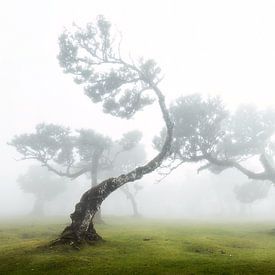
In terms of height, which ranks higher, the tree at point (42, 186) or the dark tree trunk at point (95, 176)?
the tree at point (42, 186)

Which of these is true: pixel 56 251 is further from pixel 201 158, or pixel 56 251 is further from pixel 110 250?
pixel 201 158

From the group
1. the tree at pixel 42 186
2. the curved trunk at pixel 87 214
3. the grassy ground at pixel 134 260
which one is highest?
the tree at pixel 42 186

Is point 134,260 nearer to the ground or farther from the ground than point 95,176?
nearer to the ground

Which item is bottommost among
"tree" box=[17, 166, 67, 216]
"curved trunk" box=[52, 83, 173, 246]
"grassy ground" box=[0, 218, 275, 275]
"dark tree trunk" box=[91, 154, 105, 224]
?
"grassy ground" box=[0, 218, 275, 275]

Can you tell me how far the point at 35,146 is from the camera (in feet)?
206

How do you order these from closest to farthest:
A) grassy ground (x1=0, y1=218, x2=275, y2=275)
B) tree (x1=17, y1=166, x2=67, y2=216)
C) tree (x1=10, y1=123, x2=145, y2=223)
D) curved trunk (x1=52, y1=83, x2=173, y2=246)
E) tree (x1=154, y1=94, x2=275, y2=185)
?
grassy ground (x1=0, y1=218, x2=275, y2=275) → curved trunk (x1=52, y1=83, x2=173, y2=246) → tree (x1=154, y1=94, x2=275, y2=185) → tree (x1=10, y1=123, x2=145, y2=223) → tree (x1=17, y1=166, x2=67, y2=216)

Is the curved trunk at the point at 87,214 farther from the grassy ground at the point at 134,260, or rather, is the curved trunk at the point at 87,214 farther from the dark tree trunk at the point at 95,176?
the dark tree trunk at the point at 95,176

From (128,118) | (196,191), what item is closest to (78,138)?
(128,118)

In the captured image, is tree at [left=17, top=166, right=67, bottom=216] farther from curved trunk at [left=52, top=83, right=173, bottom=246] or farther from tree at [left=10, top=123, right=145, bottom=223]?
curved trunk at [left=52, top=83, right=173, bottom=246]

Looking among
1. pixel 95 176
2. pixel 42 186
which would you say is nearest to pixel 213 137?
pixel 95 176

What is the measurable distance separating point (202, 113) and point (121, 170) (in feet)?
155

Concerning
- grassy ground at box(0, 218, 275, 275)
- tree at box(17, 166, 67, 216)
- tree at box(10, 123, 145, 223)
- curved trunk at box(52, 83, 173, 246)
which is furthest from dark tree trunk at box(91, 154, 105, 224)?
tree at box(17, 166, 67, 216)

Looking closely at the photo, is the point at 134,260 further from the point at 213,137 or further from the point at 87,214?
the point at 213,137

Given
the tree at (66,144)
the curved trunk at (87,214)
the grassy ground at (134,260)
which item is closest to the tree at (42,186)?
the tree at (66,144)
